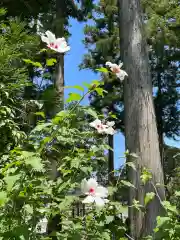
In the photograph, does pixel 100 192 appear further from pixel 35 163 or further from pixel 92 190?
pixel 35 163

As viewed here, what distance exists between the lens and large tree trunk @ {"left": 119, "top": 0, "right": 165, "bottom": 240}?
103 inches

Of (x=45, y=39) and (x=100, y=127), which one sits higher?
(x=45, y=39)

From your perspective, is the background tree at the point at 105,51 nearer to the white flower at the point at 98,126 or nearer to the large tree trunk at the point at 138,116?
the large tree trunk at the point at 138,116

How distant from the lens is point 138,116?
299 cm

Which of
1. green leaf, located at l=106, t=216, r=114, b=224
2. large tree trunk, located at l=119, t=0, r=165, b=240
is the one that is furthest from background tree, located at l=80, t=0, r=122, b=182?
green leaf, located at l=106, t=216, r=114, b=224

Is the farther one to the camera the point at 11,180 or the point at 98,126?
the point at 98,126

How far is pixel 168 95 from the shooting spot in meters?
13.4

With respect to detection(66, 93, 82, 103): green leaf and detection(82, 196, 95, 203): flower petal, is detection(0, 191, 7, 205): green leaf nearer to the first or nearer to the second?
detection(82, 196, 95, 203): flower petal

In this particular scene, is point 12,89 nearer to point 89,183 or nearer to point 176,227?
point 89,183

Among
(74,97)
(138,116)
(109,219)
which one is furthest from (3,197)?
(138,116)

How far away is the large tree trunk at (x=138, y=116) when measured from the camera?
261 centimetres

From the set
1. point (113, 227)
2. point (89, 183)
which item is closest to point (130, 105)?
point (113, 227)

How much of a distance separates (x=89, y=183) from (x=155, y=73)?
1294 cm

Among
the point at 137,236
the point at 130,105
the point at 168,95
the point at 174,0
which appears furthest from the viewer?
the point at 168,95
